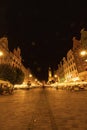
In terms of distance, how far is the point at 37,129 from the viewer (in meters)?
6.88

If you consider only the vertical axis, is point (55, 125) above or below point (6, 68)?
below

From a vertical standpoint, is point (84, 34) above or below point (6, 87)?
above

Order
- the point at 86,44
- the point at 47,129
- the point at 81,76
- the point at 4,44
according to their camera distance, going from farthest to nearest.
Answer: the point at 4,44, the point at 86,44, the point at 81,76, the point at 47,129

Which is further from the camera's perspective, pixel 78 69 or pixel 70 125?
pixel 78 69

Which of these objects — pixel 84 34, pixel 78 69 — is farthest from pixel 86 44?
pixel 78 69

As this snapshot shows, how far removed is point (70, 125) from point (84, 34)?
5706 centimetres

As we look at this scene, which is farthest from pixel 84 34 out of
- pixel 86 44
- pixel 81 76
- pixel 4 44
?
pixel 4 44

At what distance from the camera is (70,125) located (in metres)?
7.40

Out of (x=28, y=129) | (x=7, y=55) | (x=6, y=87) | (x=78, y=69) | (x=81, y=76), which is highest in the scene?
(x=7, y=55)

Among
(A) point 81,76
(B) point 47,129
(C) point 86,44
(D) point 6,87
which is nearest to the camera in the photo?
(B) point 47,129

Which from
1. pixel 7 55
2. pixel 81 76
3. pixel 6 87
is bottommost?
pixel 6 87

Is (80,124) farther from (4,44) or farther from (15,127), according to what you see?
(4,44)

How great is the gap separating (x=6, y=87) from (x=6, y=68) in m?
22.6

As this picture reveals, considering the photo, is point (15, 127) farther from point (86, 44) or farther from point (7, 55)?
point (7, 55)
